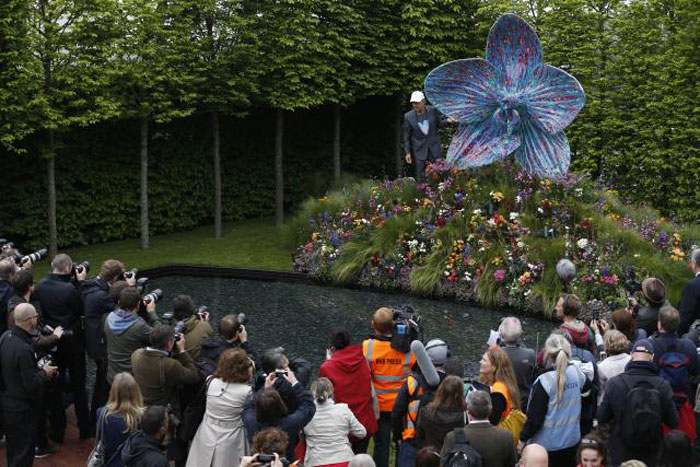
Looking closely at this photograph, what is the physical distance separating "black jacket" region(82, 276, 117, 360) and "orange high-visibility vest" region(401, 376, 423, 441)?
305 cm

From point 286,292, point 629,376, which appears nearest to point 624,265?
point 286,292

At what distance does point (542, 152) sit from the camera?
14.6 metres

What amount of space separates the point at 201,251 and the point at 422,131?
16.3 ft

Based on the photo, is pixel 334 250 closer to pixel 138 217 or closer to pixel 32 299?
pixel 138 217

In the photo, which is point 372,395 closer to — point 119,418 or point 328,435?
point 328,435

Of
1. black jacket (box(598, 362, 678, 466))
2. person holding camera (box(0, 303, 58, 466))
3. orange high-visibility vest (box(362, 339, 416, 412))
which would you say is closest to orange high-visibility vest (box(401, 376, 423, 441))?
orange high-visibility vest (box(362, 339, 416, 412))

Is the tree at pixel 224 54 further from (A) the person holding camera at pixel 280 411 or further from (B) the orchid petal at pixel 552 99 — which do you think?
(A) the person holding camera at pixel 280 411

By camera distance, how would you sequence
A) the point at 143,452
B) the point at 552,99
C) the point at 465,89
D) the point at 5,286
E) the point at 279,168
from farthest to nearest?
1. the point at 279,168
2. the point at 465,89
3. the point at 552,99
4. the point at 5,286
5. the point at 143,452

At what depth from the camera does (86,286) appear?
25.0ft

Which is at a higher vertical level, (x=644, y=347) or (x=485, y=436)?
(x=644, y=347)

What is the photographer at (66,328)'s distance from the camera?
24.7 ft

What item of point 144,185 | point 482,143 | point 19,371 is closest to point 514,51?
point 482,143

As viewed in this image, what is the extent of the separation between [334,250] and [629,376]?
9.60 metres

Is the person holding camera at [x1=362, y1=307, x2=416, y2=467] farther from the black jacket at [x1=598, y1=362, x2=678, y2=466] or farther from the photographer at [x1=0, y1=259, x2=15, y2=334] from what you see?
the photographer at [x1=0, y1=259, x2=15, y2=334]
